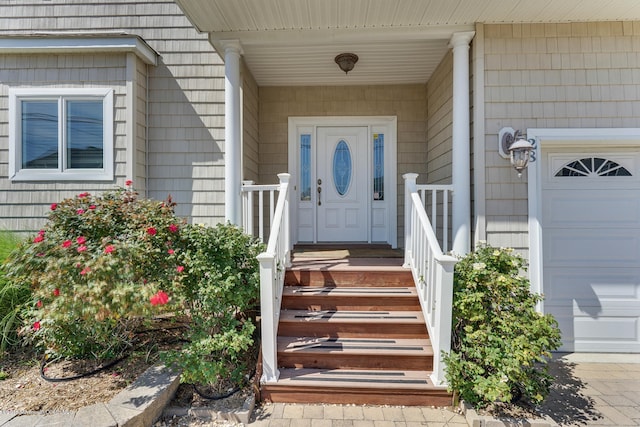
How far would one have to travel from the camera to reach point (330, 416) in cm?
246

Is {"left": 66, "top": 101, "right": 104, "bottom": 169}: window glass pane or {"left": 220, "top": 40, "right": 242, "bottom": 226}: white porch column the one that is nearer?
{"left": 220, "top": 40, "right": 242, "bottom": 226}: white porch column

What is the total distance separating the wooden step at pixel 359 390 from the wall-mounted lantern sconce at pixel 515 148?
2.13 meters

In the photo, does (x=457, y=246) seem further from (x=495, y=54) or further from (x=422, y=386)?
(x=495, y=54)

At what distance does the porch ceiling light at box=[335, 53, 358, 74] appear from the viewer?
4.01 m

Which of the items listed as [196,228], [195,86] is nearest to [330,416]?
[196,228]

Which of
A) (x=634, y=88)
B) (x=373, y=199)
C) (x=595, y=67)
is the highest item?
(x=595, y=67)

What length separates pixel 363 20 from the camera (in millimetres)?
3338

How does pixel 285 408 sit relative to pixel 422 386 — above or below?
below

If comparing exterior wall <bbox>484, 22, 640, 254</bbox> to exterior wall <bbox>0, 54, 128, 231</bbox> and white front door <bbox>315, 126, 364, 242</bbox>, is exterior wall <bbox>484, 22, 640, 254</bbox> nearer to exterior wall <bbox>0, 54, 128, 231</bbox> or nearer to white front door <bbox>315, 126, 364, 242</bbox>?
white front door <bbox>315, 126, 364, 242</bbox>

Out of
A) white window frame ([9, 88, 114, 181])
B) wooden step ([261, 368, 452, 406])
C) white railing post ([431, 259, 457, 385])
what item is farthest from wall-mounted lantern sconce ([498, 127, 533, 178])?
white window frame ([9, 88, 114, 181])

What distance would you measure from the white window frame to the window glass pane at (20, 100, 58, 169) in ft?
0.15

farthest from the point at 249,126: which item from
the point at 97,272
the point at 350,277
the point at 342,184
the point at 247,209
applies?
the point at 97,272

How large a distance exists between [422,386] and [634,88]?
357 centimetres

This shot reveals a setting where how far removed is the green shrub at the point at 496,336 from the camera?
91.7 inches
